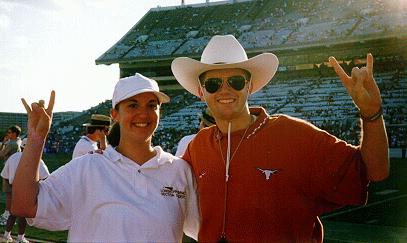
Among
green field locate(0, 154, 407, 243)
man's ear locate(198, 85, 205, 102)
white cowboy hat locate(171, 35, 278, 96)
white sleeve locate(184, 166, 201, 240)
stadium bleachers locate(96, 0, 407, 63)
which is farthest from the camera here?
stadium bleachers locate(96, 0, 407, 63)

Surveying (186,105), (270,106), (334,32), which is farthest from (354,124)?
(186,105)

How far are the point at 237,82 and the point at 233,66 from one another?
115 millimetres

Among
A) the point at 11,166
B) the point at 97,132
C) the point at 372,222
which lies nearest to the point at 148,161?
the point at 97,132

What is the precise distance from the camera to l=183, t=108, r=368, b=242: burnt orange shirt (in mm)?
2773

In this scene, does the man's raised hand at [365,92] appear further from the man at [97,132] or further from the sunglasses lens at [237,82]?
the man at [97,132]

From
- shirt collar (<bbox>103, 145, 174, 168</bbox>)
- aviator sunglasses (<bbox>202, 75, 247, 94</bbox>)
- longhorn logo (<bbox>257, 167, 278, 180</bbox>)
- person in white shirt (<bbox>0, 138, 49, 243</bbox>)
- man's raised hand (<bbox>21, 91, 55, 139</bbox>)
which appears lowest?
person in white shirt (<bbox>0, 138, 49, 243</bbox>)

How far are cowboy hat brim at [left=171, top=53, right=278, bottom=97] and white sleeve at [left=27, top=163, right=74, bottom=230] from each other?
100 cm

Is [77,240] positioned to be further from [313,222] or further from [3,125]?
[3,125]

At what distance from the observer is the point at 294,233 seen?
2869mm

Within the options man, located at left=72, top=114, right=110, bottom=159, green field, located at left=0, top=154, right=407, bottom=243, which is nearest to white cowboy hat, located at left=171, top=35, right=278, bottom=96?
man, located at left=72, top=114, right=110, bottom=159

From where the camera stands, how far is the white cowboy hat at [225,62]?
3.25m

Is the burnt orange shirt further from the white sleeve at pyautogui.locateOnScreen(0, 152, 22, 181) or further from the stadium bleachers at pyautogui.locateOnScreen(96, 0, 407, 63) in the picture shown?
the stadium bleachers at pyautogui.locateOnScreen(96, 0, 407, 63)

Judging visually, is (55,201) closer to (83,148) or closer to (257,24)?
(83,148)

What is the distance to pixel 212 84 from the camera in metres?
3.16
